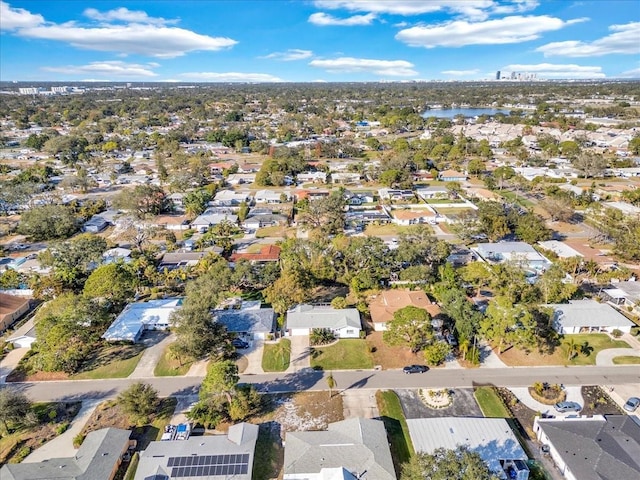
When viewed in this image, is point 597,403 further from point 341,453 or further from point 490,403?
point 341,453

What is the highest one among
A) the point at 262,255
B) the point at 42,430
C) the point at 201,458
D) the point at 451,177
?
the point at 451,177

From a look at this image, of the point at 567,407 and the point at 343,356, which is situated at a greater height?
the point at 343,356

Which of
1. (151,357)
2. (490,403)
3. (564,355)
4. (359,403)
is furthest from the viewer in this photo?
(151,357)

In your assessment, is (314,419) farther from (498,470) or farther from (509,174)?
(509,174)

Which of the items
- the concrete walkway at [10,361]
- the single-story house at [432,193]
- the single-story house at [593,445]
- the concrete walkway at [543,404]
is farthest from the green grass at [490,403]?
the single-story house at [432,193]

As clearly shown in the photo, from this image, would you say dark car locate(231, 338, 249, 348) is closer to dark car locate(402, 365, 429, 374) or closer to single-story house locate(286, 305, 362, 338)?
single-story house locate(286, 305, 362, 338)

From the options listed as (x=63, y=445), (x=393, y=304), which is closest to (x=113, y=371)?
(x=63, y=445)

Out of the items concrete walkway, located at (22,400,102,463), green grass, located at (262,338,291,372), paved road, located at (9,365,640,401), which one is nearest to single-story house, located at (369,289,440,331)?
paved road, located at (9,365,640,401)
